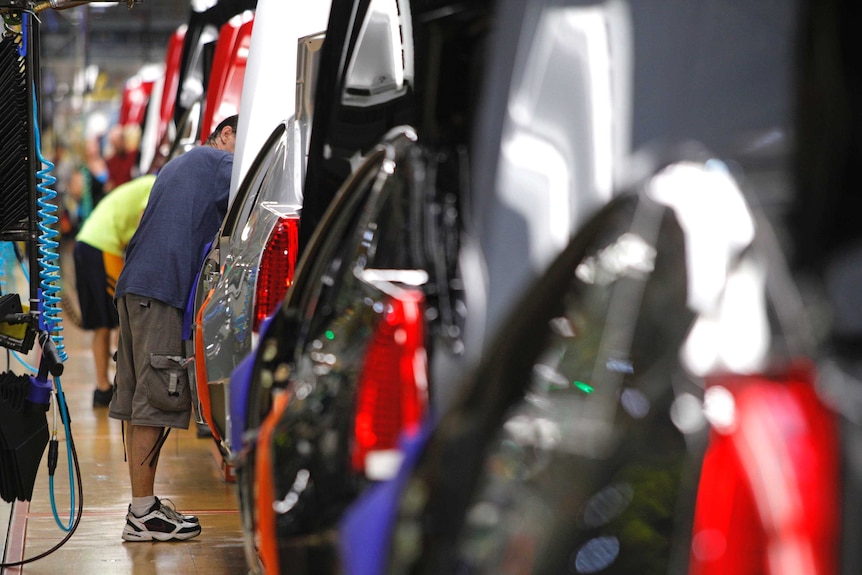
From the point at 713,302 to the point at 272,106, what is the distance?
2976mm

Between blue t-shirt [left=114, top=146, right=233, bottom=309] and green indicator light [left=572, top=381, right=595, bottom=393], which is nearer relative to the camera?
green indicator light [left=572, top=381, right=595, bottom=393]

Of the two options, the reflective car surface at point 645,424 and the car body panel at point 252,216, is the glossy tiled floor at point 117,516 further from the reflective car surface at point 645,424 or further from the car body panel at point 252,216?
the reflective car surface at point 645,424

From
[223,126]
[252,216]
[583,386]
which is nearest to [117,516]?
[223,126]

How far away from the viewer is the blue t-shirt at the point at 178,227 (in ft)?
15.0

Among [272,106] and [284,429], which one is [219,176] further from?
[284,429]

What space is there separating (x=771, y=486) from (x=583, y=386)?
309mm

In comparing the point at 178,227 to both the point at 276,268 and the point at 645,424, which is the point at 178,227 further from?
the point at 645,424

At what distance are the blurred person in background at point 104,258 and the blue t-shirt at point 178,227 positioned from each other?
2876mm

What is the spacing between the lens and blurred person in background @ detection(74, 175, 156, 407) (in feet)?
24.9

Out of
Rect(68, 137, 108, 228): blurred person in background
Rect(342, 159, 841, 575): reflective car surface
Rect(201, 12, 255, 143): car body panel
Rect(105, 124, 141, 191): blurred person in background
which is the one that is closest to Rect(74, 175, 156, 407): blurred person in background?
Rect(201, 12, 255, 143): car body panel

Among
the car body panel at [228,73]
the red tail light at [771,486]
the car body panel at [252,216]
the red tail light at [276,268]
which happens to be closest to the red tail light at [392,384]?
the red tail light at [771,486]

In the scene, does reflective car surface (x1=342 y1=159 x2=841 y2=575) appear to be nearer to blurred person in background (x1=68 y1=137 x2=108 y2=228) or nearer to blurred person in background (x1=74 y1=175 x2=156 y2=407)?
blurred person in background (x1=74 y1=175 x2=156 y2=407)

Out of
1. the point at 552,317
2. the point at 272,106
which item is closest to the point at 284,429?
the point at 552,317

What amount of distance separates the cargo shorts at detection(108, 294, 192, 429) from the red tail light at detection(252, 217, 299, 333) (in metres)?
1.26
